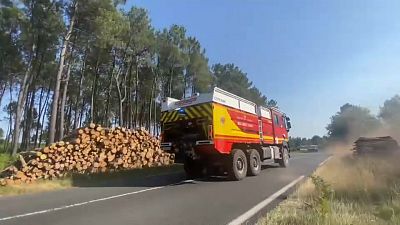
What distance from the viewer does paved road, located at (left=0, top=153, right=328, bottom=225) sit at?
26.4ft

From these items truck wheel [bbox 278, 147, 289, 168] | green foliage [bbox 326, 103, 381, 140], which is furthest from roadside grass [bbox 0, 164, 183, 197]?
green foliage [bbox 326, 103, 381, 140]

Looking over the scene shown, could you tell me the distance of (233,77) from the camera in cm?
7588

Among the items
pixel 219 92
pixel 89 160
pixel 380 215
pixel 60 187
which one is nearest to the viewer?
pixel 380 215

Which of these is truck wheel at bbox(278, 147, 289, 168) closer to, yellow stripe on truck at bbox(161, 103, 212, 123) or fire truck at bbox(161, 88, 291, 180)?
fire truck at bbox(161, 88, 291, 180)

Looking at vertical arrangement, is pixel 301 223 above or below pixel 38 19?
below

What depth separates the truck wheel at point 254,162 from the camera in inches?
694

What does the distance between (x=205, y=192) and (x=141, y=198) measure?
2174mm

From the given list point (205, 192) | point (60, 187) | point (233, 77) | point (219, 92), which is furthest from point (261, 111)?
point (233, 77)

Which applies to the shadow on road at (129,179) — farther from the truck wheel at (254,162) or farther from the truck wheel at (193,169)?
the truck wheel at (254,162)

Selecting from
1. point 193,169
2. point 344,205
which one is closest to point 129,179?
point 193,169

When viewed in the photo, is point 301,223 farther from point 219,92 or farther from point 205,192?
point 219,92

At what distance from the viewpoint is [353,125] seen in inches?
1618

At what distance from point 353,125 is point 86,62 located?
27397 millimetres

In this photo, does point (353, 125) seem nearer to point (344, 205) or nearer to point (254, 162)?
point (254, 162)
